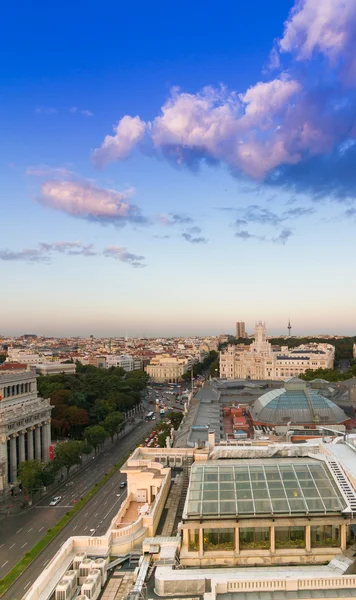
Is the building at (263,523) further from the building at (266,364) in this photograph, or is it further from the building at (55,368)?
the building at (55,368)

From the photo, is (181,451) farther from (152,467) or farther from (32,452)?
(32,452)

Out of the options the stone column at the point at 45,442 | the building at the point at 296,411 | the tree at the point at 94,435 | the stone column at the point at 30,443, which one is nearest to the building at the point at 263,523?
the building at the point at 296,411

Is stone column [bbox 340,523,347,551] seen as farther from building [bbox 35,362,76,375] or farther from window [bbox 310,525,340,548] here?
building [bbox 35,362,76,375]

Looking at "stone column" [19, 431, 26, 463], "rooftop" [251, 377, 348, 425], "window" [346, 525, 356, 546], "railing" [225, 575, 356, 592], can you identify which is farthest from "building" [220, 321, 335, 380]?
"railing" [225, 575, 356, 592]

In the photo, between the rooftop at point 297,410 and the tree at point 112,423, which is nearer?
the rooftop at point 297,410

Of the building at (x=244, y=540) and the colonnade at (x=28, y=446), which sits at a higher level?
the building at (x=244, y=540)

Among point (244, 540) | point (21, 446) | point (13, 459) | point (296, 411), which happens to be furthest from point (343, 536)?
point (21, 446)

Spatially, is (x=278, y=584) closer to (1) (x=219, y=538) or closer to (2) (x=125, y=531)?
(1) (x=219, y=538)
